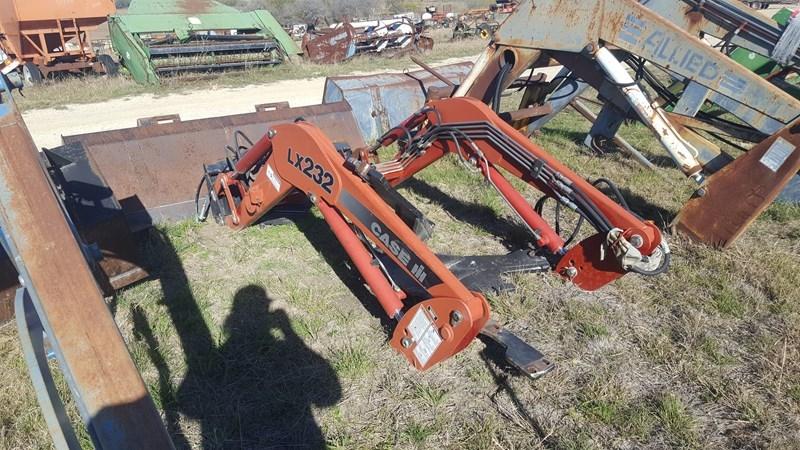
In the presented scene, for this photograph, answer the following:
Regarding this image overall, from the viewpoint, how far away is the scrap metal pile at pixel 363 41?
558 inches

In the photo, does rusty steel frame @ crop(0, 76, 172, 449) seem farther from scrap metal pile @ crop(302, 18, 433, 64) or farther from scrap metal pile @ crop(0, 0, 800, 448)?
scrap metal pile @ crop(302, 18, 433, 64)

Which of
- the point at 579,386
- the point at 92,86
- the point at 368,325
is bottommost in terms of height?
the point at 92,86

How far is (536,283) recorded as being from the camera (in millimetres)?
3662

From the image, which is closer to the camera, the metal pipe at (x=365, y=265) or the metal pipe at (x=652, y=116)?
the metal pipe at (x=365, y=265)

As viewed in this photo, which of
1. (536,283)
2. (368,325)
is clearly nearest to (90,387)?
(368,325)

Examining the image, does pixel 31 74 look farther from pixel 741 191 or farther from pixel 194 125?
pixel 741 191

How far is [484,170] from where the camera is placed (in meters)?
3.56

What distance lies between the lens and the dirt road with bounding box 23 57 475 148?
850 cm

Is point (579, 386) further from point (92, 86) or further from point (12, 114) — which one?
point (92, 86)

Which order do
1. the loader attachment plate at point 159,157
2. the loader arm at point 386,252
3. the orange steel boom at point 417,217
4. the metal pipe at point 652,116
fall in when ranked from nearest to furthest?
the loader arm at point 386,252
the orange steel boom at point 417,217
the metal pipe at point 652,116
the loader attachment plate at point 159,157

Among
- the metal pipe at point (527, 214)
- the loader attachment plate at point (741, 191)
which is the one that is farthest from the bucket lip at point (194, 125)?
the loader attachment plate at point (741, 191)

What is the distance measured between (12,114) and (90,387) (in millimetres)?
736

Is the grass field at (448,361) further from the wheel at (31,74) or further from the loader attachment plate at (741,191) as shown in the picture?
the wheel at (31,74)

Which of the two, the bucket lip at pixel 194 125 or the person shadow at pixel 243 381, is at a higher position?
the bucket lip at pixel 194 125
